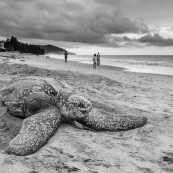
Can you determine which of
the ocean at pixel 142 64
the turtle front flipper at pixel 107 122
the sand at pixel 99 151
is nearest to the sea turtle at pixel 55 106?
the turtle front flipper at pixel 107 122

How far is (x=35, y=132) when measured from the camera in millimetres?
3637

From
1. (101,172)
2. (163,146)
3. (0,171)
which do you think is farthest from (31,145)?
(163,146)

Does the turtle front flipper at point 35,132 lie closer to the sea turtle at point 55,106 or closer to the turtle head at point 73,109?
the sea turtle at point 55,106

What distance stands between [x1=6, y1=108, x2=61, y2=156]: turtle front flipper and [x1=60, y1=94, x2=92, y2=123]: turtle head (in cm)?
18

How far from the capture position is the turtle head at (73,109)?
14.6ft

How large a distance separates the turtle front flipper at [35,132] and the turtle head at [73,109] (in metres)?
0.18

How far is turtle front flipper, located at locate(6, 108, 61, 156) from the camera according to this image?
3305 millimetres

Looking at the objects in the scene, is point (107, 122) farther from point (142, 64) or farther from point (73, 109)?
point (142, 64)

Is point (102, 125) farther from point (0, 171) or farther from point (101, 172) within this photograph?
point (0, 171)

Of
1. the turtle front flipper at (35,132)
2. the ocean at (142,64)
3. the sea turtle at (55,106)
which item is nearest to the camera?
the turtle front flipper at (35,132)

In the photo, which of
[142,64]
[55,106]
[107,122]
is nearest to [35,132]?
[55,106]

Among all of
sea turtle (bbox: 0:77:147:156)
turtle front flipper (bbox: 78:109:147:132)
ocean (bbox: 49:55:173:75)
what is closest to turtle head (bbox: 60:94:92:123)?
sea turtle (bbox: 0:77:147:156)

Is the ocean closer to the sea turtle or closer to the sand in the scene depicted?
the sand

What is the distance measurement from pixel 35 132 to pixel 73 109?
3.35 ft
